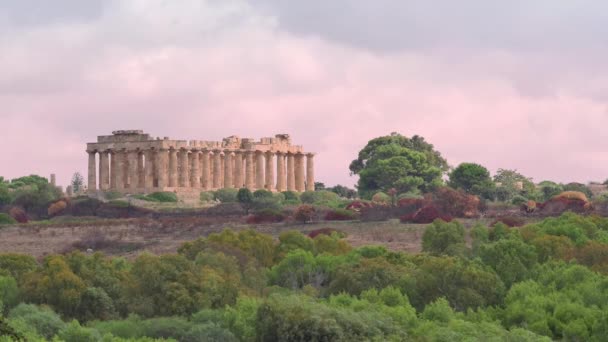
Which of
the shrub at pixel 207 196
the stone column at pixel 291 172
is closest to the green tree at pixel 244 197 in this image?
the shrub at pixel 207 196

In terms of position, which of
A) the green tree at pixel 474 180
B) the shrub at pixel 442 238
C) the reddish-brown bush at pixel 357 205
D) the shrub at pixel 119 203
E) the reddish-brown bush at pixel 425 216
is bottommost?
the shrub at pixel 442 238

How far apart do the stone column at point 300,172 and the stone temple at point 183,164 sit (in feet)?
4.17

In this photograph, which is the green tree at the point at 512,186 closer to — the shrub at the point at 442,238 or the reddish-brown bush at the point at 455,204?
the reddish-brown bush at the point at 455,204

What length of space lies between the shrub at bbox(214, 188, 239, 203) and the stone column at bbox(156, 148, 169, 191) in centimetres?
493

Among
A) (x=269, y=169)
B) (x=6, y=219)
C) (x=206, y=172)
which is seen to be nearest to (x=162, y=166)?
(x=206, y=172)

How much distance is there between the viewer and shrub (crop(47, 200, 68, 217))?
106m

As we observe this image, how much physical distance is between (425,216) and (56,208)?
32127mm

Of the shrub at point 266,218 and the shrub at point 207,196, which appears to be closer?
the shrub at point 266,218

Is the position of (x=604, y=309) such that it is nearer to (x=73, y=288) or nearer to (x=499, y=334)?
(x=499, y=334)

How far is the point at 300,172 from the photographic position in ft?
458

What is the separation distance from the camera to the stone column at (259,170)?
439 ft

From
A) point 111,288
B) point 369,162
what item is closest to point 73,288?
point 111,288

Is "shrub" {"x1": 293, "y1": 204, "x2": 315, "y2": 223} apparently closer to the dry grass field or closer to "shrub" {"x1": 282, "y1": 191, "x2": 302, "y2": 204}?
the dry grass field

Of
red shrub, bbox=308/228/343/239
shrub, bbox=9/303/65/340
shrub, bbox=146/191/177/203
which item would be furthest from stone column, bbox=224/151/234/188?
shrub, bbox=9/303/65/340
